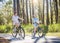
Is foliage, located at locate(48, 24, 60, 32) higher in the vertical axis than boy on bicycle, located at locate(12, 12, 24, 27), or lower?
lower

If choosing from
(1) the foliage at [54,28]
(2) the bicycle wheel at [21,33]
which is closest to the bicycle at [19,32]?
(2) the bicycle wheel at [21,33]

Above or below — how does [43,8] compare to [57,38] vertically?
above

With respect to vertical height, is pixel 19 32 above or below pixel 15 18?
below

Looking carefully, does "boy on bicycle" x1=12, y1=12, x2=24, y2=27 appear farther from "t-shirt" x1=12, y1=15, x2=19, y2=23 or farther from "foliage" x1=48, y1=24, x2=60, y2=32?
"foliage" x1=48, y1=24, x2=60, y2=32

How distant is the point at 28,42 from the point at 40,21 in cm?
31

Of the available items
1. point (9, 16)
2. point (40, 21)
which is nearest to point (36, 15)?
point (40, 21)

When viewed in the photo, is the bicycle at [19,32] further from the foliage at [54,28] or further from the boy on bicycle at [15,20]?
the foliage at [54,28]

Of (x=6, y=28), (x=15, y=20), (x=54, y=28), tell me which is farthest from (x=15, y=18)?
(x=54, y=28)

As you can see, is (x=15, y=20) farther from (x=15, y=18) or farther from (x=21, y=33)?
(x=21, y=33)

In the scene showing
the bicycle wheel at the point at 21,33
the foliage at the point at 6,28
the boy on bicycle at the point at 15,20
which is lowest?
the bicycle wheel at the point at 21,33

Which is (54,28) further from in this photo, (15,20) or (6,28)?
(6,28)

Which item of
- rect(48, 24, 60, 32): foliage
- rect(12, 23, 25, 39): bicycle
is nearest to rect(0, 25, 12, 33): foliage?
rect(12, 23, 25, 39): bicycle

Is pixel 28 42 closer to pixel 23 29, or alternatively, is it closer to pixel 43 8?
pixel 23 29

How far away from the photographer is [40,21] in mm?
3439
